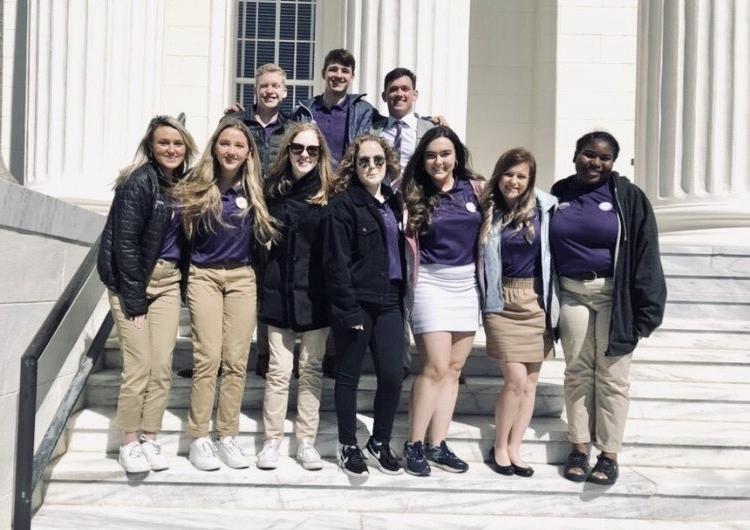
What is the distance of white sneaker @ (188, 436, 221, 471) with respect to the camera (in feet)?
16.2

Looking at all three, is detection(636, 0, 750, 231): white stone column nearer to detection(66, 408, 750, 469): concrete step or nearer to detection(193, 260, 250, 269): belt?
detection(66, 408, 750, 469): concrete step

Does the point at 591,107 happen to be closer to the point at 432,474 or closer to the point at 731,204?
the point at 731,204

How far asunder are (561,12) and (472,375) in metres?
6.84

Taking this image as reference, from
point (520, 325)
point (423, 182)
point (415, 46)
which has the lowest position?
point (520, 325)

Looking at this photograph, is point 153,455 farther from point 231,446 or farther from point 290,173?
point 290,173

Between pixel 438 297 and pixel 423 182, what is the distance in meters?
0.71

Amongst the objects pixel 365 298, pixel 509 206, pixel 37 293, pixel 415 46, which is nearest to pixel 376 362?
pixel 365 298

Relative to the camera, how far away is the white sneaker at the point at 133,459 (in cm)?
485

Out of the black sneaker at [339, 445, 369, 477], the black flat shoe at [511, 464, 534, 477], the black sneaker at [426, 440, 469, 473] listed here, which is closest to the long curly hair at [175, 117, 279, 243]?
the black sneaker at [339, 445, 369, 477]

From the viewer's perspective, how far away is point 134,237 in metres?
4.77

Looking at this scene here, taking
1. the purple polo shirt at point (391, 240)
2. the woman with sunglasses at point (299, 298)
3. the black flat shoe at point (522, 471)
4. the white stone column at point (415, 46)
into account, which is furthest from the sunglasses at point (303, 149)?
the white stone column at point (415, 46)

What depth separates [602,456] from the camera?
505 centimetres

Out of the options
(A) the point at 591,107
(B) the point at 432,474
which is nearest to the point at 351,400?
(B) the point at 432,474

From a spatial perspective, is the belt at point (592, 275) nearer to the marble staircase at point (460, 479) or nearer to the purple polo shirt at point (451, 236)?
the purple polo shirt at point (451, 236)
